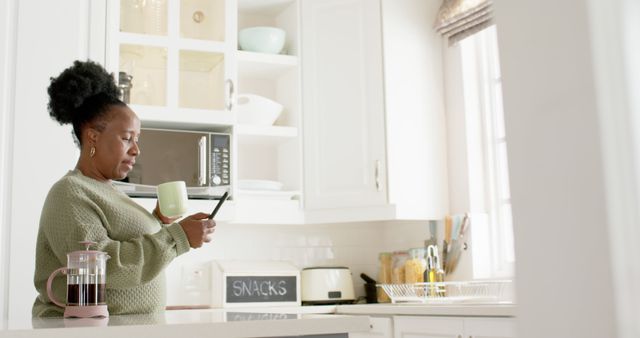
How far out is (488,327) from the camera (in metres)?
2.66

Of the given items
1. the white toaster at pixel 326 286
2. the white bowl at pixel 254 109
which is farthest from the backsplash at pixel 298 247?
the white bowl at pixel 254 109

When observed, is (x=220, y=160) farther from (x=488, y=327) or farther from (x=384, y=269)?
(x=488, y=327)

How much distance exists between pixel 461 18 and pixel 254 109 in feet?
3.57

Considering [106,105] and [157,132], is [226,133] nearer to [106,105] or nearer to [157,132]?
[157,132]

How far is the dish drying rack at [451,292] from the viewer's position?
126 inches

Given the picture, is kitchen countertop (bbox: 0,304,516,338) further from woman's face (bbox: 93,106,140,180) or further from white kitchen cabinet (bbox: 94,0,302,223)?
white kitchen cabinet (bbox: 94,0,302,223)

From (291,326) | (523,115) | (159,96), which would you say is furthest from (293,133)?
(523,115)

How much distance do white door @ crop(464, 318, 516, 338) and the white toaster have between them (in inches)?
41.0

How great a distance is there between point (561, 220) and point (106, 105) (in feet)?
5.54

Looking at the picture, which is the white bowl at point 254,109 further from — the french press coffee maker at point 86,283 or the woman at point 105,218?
the french press coffee maker at point 86,283

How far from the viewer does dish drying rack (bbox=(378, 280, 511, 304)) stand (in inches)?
126

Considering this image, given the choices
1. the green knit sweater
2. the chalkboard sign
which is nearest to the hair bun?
the green knit sweater

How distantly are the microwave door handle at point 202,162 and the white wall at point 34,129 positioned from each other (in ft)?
1.82

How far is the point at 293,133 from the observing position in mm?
3750
